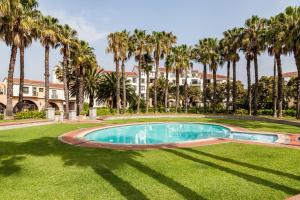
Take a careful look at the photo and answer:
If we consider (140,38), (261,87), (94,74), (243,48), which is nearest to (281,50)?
(243,48)

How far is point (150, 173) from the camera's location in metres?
10.4

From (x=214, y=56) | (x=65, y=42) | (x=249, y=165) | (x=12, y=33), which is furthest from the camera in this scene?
(x=214, y=56)

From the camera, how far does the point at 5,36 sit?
34344 mm

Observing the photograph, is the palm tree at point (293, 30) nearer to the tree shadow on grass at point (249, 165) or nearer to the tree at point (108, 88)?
the tree shadow on grass at point (249, 165)

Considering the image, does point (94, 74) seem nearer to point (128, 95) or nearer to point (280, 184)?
point (128, 95)

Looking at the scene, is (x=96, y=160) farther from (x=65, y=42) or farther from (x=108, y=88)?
(x=108, y=88)

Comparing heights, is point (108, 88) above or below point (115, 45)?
below

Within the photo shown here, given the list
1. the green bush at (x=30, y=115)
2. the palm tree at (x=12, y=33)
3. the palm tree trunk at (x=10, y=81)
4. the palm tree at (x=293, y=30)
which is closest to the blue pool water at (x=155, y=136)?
the green bush at (x=30, y=115)

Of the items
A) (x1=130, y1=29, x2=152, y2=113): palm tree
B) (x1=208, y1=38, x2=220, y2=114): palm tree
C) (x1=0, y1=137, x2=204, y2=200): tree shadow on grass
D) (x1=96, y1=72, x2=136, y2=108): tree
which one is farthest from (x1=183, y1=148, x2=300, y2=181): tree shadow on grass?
(x1=96, y1=72, x2=136, y2=108): tree

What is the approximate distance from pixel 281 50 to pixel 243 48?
846cm

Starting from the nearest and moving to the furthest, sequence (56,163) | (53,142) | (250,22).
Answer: (56,163) < (53,142) < (250,22)

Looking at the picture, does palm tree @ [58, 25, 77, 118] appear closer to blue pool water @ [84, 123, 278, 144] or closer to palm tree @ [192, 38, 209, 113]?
blue pool water @ [84, 123, 278, 144]

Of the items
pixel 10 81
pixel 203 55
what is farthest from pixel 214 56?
pixel 10 81

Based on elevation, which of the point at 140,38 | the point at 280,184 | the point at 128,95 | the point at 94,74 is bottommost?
the point at 280,184
